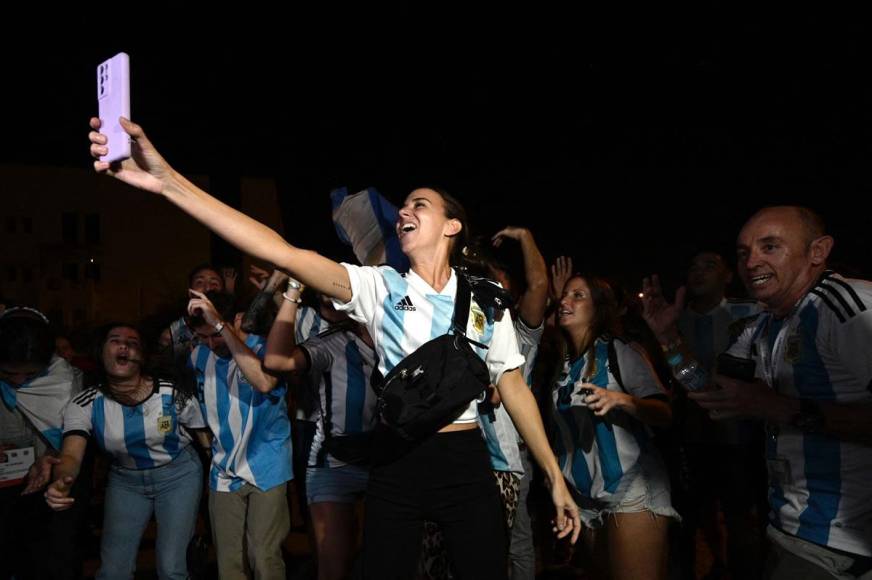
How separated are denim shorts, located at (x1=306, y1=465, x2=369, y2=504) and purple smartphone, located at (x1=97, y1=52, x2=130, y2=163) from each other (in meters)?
2.29

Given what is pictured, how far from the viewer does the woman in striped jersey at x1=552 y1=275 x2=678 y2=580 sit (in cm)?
347

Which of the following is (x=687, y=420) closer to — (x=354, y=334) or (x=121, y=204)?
(x=354, y=334)

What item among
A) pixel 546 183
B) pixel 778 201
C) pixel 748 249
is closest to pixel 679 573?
pixel 748 249

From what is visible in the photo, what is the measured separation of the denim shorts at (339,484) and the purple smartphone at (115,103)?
2289 mm

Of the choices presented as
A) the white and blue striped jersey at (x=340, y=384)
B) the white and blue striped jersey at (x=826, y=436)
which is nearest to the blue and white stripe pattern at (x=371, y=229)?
the white and blue striped jersey at (x=340, y=384)

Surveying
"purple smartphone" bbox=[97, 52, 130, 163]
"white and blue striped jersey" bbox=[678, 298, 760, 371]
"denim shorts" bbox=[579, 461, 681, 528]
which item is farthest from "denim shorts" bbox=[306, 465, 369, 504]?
"white and blue striped jersey" bbox=[678, 298, 760, 371]

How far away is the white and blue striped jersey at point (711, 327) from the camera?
17.1 feet

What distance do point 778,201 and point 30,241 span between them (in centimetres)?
3302

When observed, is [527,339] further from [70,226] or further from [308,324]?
[70,226]

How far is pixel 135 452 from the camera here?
4.38m

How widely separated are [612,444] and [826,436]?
4.13ft

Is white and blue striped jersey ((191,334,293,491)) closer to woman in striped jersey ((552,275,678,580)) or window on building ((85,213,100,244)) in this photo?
woman in striped jersey ((552,275,678,580))

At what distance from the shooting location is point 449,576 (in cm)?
361

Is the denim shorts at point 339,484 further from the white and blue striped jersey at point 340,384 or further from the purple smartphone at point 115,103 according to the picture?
the purple smartphone at point 115,103
